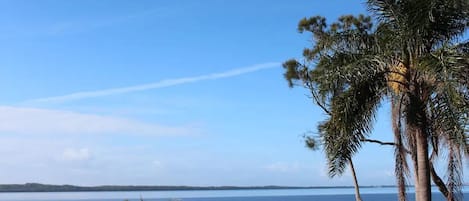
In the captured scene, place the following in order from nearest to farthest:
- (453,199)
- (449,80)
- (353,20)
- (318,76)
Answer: (449,80), (318,76), (453,199), (353,20)

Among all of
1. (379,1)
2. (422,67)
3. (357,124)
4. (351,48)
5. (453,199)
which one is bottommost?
(453,199)

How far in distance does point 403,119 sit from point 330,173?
5.12 feet

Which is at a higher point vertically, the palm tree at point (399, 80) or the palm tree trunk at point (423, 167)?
the palm tree at point (399, 80)

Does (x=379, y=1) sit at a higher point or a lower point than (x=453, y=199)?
higher

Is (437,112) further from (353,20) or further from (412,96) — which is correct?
(353,20)

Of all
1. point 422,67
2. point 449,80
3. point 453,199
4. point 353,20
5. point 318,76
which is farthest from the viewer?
point 353,20

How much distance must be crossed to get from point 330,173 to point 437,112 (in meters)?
2.01

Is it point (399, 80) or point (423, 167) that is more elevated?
point (399, 80)

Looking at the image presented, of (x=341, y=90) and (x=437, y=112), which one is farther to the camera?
(x=341, y=90)

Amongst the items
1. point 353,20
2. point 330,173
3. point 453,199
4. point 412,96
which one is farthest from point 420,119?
point 353,20

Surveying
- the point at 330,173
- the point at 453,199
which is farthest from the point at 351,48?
the point at 453,199

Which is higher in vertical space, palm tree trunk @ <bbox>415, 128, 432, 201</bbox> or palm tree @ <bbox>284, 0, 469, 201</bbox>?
palm tree @ <bbox>284, 0, 469, 201</bbox>

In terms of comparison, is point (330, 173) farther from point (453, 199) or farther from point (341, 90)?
point (453, 199)

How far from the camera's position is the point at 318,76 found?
1077cm
